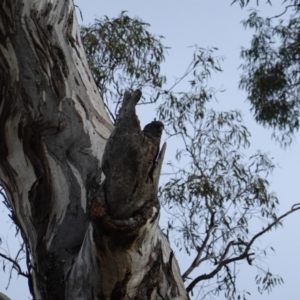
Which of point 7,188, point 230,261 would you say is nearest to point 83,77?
point 7,188

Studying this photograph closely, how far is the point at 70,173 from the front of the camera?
7.93 feet

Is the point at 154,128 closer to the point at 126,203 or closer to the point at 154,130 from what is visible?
the point at 154,130

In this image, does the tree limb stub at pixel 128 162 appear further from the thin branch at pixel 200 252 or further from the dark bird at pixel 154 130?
the thin branch at pixel 200 252

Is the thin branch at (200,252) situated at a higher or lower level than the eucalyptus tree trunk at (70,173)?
higher

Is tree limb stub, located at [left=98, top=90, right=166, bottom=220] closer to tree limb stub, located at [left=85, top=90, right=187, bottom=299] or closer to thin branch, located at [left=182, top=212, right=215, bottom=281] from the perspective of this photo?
tree limb stub, located at [left=85, top=90, right=187, bottom=299]

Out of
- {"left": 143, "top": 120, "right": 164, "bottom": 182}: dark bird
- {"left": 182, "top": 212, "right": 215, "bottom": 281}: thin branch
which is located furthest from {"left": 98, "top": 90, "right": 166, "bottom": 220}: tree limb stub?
{"left": 182, "top": 212, "right": 215, "bottom": 281}: thin branch

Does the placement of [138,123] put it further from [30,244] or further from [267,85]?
[267,85]

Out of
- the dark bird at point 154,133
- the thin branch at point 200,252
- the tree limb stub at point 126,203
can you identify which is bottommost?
the tree limb stub at point 126,203

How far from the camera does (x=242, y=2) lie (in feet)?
22.0

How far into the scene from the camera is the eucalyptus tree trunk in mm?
1749

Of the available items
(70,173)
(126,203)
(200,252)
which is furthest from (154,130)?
(200,252)

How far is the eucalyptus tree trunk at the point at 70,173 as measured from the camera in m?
1.75

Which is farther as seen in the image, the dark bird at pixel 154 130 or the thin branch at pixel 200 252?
the thin branch at pixel 200 252

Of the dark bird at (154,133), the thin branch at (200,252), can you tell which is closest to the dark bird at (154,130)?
the dark bird at (154,133)
